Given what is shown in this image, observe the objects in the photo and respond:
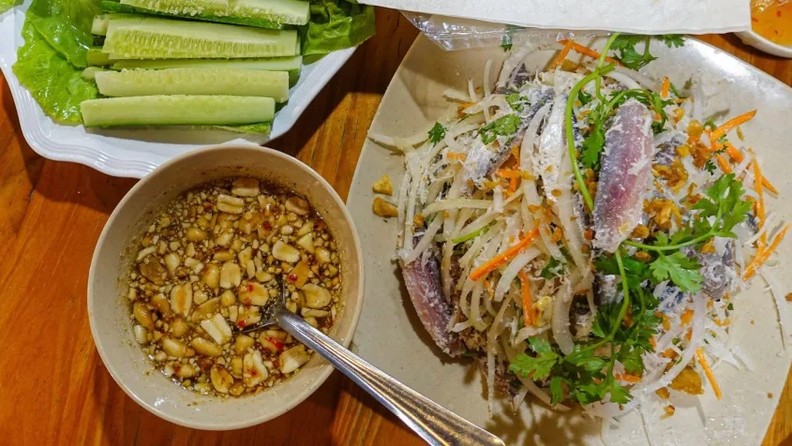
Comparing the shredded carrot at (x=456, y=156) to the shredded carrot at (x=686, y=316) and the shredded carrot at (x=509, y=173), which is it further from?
the shredded carrot at (x=686, y=316)

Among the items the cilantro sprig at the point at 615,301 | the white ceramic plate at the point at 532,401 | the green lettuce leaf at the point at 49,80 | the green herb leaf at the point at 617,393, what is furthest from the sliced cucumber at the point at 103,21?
the green herb leaf at the point at 617,393

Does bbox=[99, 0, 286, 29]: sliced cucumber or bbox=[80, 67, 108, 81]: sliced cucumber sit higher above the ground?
bbox=[99, 0, 286, 29]: sliced cucumber

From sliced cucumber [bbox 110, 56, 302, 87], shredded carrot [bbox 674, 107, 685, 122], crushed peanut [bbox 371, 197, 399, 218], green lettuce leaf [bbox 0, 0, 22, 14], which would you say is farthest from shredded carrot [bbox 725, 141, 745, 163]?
green lettuce leaf [bbox 0, 0, 22, 14]

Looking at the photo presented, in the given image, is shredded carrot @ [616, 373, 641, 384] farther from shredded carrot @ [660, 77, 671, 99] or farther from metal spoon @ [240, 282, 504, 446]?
shredded carrot @ [660, 77, 671, 99]

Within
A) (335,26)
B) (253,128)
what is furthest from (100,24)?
(335,26)

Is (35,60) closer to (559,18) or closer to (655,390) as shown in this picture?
(559,18)

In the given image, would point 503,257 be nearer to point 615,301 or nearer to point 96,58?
point 615,301

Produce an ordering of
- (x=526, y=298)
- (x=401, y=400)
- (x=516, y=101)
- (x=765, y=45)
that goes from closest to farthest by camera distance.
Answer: (x=401, y=400) → (x=526, y=298) → (x=516, y=101) → (x=765, y=45)
